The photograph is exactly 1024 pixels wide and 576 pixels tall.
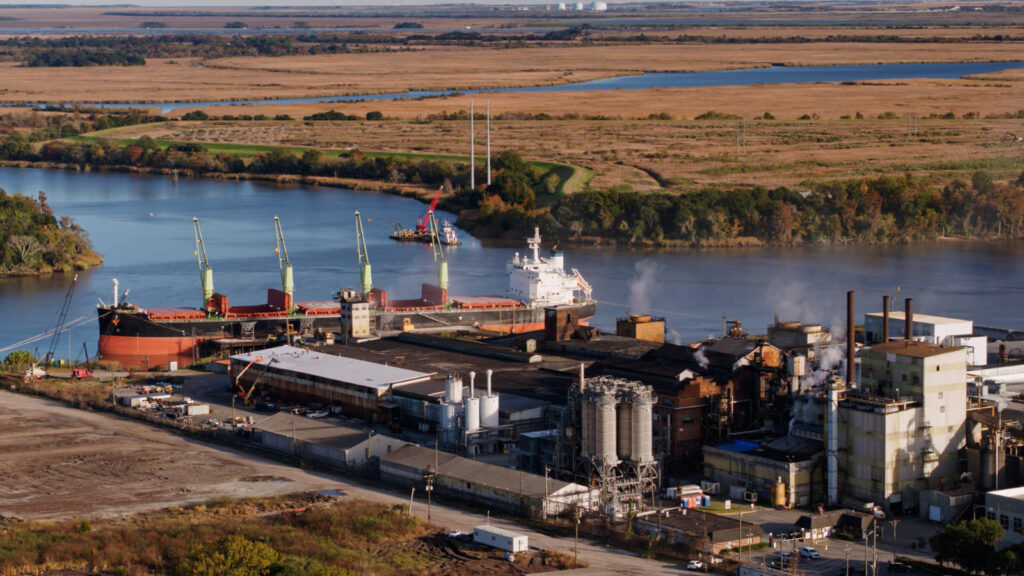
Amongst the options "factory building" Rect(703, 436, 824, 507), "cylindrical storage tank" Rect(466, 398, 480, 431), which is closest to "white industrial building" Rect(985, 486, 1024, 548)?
"factory building" Rect(703, 436, 824, 507)

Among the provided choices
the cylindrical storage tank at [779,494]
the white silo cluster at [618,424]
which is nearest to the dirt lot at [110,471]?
the white silo cluster at [618,424]

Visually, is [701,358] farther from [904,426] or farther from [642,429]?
[904,426]

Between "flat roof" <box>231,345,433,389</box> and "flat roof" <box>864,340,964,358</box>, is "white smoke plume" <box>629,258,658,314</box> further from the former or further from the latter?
"flat roof" <box>864,340,964,358</box>

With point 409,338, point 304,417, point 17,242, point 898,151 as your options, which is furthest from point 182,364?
point 898,151

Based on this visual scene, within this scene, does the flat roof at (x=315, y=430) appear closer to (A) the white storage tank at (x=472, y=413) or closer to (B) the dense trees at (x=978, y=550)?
(A) the white storage tank at (x=472, y=413)

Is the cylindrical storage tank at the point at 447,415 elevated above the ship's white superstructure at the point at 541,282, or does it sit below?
below
